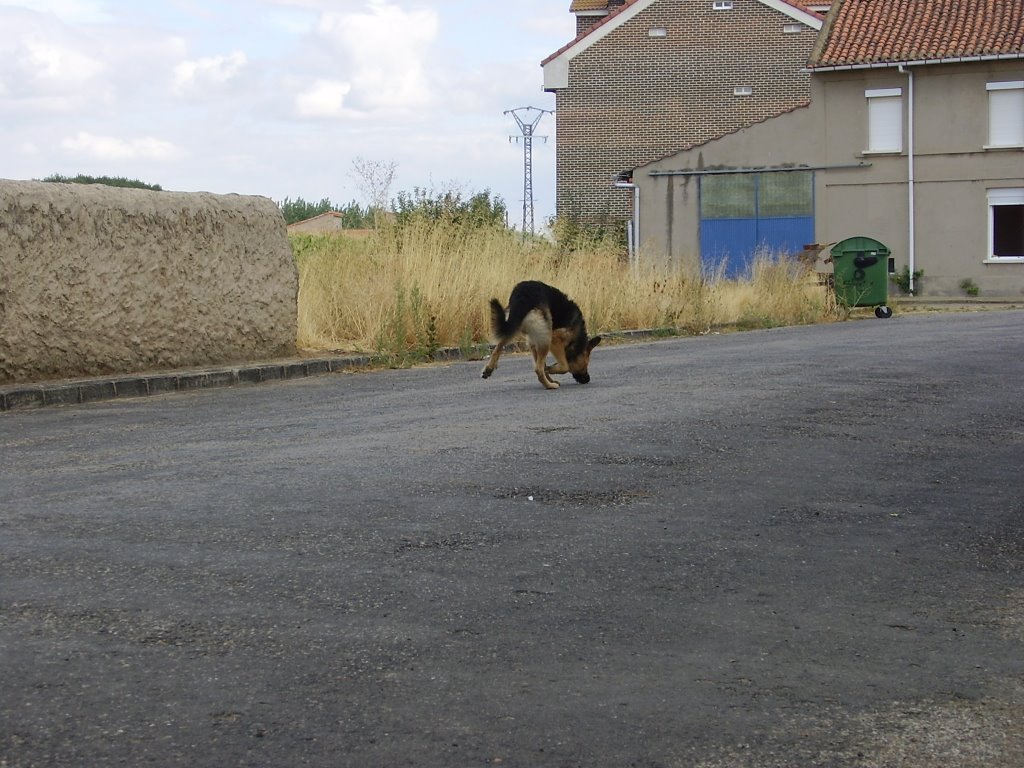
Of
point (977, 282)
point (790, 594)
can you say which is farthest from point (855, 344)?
point (977, 282)

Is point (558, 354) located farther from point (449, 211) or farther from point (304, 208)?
point (304, 208)

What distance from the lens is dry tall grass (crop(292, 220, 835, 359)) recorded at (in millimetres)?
17453

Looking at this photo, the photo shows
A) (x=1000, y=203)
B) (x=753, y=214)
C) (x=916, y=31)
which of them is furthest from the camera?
(x=753, y=214)

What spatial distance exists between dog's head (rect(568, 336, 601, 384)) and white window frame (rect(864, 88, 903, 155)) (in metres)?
26.1

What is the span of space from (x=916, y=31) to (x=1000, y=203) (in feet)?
17.1

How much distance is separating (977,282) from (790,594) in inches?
1297

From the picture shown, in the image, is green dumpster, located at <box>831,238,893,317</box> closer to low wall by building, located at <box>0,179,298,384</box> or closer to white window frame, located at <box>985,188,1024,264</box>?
white window frame, located at <box>985,188,1024,264</box>

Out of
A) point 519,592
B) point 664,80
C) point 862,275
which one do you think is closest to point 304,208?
point 664,80

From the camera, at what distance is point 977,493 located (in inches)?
284

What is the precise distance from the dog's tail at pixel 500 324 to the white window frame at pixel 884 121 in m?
27.0

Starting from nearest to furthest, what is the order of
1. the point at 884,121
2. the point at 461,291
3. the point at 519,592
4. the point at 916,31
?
1. the point at 519,592
2. the point at 461,291
3. the point at 884,121
4. the point at 916,31

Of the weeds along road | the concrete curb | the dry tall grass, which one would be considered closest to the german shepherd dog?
the weeds along road

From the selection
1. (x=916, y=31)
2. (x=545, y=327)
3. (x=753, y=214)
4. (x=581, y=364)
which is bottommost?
(x=581, y=364)

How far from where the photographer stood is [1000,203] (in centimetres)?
3591
